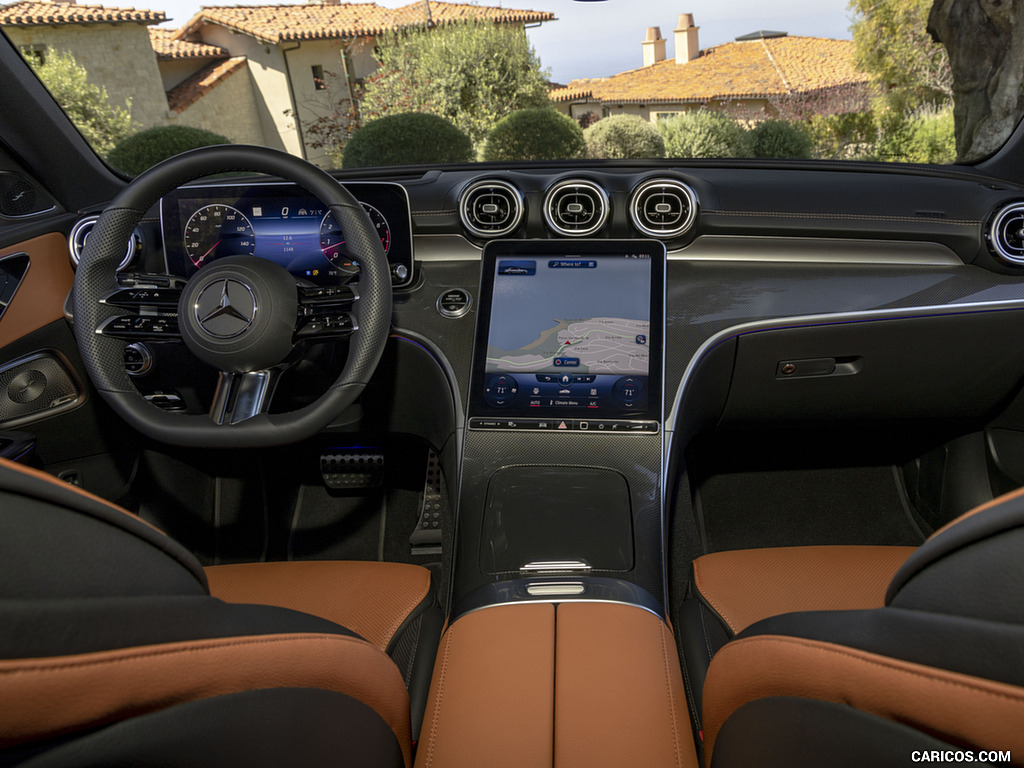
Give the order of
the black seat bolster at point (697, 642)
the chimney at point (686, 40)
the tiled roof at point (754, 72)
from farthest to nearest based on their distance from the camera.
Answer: the chimney at point (686, 40), the tiled roof at point (754, 72), the black seat bolster at point (697, 642)

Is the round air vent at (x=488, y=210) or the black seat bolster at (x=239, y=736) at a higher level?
the round air vent at (x=488, y=210)

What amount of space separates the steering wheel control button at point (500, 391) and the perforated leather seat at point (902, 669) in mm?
1044

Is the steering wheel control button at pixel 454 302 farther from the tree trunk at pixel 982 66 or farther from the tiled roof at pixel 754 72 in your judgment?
the tree trunk at pixel 982 66

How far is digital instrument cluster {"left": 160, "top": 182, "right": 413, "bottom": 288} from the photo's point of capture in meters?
1.81

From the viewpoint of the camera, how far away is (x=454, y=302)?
78.4 inches

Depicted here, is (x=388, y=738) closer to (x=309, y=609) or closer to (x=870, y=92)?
(x=309, y=609)

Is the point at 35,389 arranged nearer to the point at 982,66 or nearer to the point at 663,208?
the point at 663,208

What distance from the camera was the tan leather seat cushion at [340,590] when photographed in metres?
1.43

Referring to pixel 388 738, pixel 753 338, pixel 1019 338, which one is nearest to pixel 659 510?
pixel 753 338

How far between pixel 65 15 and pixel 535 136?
2474mm

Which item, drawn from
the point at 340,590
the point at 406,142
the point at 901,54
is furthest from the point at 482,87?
the point at 340,590

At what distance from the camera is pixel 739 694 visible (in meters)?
0.76

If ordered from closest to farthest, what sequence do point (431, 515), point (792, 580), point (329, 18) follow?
point (792, 580) < point (431, 515) < point (329, 18)

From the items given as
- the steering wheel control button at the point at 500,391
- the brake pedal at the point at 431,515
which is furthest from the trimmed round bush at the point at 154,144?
the steering wheel control button at the point at 500,391
